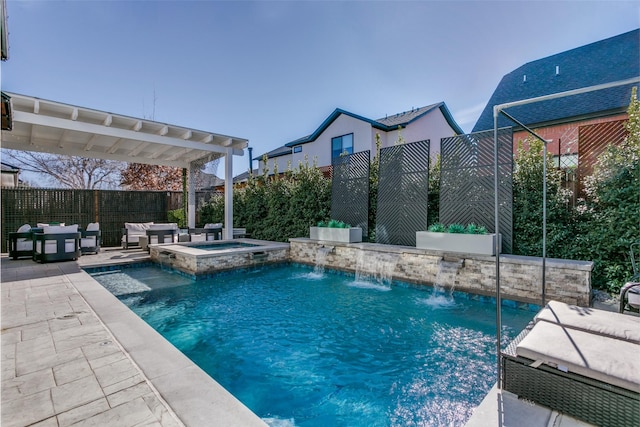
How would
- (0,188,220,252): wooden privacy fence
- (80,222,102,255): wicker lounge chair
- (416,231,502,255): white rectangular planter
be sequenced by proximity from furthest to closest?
(0,188,220,252): wooden privacy fence, (80,222,102,255): wicker lounge chair, (416,231,502,255): white rectangular planter

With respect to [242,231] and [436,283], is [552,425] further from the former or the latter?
[242,231]

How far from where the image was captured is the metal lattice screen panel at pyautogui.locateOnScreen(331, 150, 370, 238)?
8984mm

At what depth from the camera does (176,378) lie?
228 centimetres

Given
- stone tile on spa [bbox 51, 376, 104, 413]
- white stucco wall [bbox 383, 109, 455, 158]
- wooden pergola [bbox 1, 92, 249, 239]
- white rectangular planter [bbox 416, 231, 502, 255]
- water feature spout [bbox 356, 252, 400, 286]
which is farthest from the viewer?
white stucco wall [bbox 383, 109, 455, 158]

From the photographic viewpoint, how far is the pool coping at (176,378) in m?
1.86

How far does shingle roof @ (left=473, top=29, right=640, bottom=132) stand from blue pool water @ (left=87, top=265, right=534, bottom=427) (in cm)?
791

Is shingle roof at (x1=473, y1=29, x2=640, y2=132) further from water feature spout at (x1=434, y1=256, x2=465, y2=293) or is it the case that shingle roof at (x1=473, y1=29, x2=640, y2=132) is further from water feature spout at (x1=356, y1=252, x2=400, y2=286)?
water feature spout at (x1=356, y1=252, x2=400, y2=286)

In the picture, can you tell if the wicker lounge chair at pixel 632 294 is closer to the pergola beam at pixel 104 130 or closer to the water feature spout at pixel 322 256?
the water feature spout at pixel 322 256

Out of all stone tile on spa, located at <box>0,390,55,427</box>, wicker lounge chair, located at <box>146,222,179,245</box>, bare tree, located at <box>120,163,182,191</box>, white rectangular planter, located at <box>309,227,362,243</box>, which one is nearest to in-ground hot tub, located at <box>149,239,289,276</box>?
wicker lounge chair, located at <box>146,222,179,245</box>

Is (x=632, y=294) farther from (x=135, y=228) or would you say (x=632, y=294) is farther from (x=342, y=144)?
(x=342, y=144)

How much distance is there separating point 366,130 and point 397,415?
13.3 m

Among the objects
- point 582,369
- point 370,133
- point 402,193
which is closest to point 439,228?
point 402,193

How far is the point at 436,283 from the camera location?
6.34 m

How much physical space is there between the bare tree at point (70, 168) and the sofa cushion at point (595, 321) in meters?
22.7
